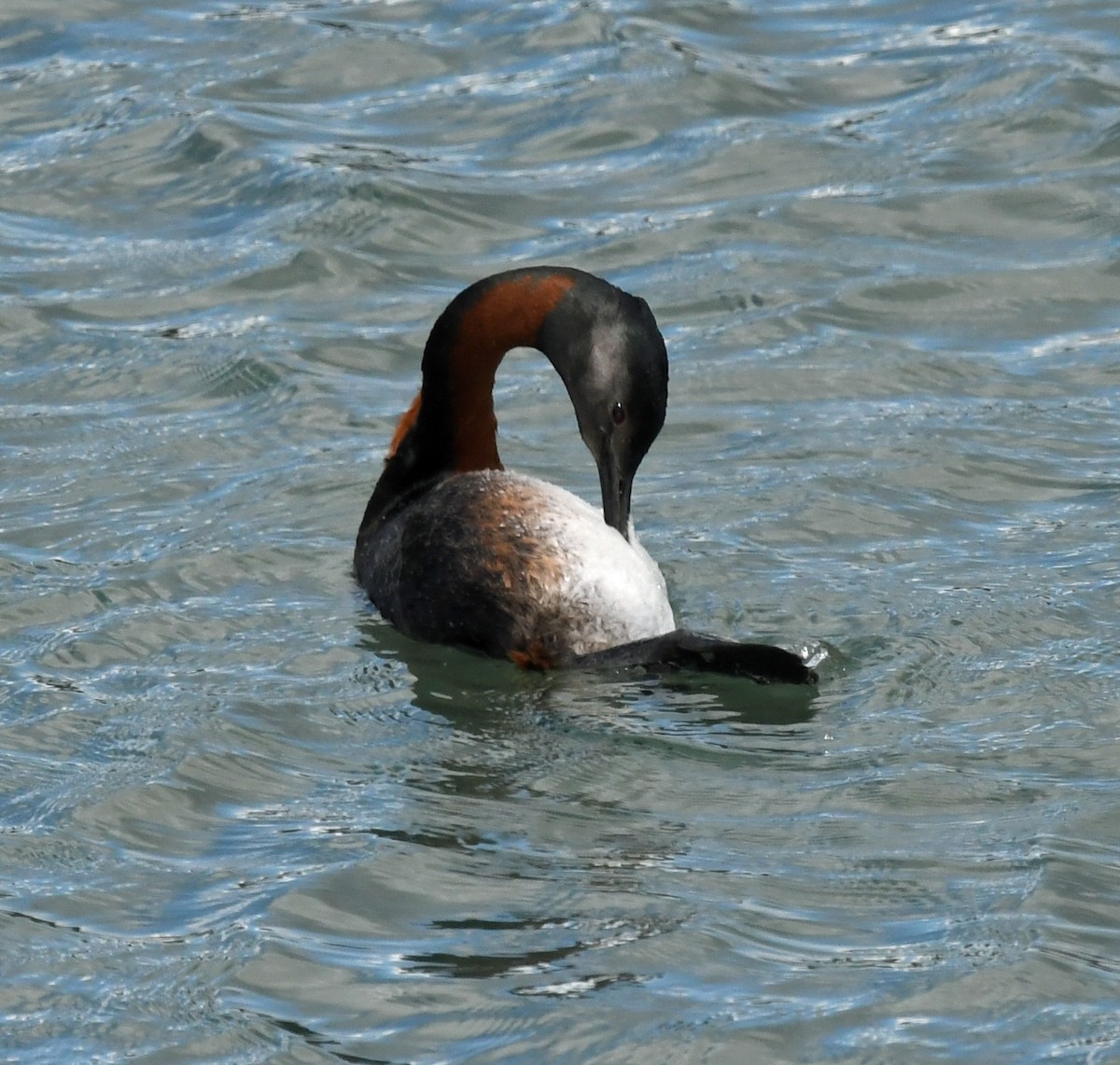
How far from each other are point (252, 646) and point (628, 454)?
50.3 inches

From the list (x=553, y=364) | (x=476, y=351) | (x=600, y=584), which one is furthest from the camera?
(x=476, y=351)

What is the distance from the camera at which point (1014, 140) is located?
10.7 m

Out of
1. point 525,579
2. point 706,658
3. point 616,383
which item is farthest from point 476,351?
point 706,658

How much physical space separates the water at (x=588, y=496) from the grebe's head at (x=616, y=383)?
61cm

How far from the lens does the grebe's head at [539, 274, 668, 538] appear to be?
612 centimetres

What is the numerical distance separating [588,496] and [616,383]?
167 cm

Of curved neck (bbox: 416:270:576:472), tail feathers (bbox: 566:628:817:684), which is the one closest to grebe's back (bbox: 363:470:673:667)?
tail feathers (bbox: 566:628:817:684)

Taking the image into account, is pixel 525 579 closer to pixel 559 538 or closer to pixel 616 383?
pixel 559 538

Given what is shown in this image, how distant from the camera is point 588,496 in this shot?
7773 mm

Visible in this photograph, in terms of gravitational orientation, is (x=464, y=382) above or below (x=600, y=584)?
above

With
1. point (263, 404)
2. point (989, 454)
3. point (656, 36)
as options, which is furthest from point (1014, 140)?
point (263, 404)

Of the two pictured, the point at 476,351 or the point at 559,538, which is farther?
the point at 476,351

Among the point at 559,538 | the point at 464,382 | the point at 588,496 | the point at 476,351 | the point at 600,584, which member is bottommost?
the point at 588,496

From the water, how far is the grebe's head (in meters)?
→ 0.61
